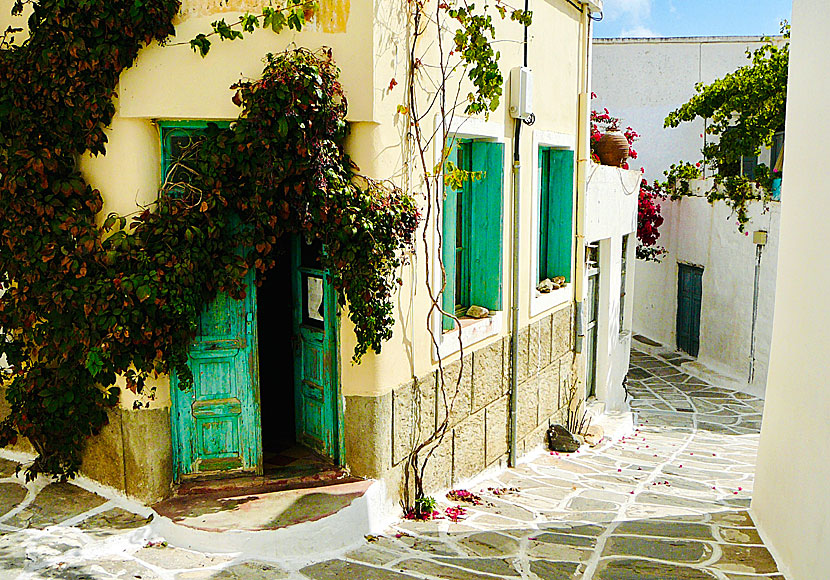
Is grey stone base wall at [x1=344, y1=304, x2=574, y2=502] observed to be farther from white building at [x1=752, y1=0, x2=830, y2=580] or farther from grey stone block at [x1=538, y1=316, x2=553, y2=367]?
white building at [x1=752, y1=0, x2=830, y2=580]

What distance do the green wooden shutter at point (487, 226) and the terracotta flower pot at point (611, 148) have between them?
15.1 ft

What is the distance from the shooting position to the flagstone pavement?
5113 millimetres

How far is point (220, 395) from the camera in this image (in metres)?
5.84

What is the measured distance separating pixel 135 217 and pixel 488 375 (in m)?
3.58

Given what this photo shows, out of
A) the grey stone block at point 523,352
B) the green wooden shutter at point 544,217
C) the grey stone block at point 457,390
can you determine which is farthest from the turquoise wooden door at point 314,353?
the green wooden shutter at point 544,217

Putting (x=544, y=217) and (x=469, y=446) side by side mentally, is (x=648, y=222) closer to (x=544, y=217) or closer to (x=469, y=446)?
(x=544, y=217)

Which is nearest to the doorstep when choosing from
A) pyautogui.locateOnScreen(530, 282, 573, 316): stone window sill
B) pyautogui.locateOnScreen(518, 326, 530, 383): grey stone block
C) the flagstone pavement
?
the flagstone pavement

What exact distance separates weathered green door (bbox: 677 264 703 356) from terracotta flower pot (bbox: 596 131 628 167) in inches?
210

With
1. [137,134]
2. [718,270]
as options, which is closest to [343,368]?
[137,134]

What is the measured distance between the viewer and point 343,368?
6035 mm

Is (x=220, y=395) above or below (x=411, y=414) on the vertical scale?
above

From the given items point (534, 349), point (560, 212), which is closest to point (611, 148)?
point (560, 212)

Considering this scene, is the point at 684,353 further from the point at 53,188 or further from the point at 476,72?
the point at 53,188

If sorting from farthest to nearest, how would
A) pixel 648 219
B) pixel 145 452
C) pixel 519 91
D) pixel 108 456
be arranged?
pixel 648 219 → pixel 519 91 → pixel 108 456 → pixel 145 452
